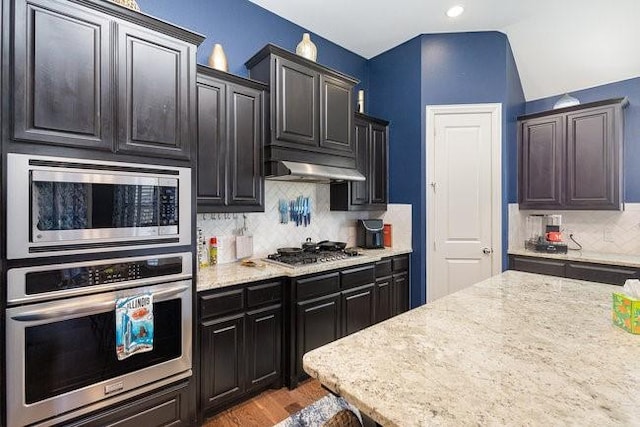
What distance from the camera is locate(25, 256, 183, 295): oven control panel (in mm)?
1393

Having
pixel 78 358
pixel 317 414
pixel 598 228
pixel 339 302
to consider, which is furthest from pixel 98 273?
pixel 598 228

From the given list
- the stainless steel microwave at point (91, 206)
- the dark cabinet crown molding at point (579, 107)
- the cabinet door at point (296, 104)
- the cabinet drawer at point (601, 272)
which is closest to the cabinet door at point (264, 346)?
the stainless steel microwave at point (91, 206)

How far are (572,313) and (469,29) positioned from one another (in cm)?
320

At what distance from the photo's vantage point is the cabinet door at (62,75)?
1.35m

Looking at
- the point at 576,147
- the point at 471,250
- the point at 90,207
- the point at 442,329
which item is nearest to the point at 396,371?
the point at 442,329

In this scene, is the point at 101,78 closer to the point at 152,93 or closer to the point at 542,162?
the point at 152,93

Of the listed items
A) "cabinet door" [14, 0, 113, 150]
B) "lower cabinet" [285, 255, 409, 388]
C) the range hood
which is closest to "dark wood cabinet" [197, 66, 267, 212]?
the range hood

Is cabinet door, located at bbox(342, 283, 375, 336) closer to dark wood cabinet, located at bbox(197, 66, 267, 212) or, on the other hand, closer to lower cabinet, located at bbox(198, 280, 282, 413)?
lower cabinet, located at bbox(198, 280, 282, 413)

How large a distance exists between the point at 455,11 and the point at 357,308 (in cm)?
305

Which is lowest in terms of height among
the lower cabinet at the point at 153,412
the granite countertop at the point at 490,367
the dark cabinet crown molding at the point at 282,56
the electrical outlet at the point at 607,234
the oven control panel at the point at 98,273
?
the lower cabinet at the point at 153,412

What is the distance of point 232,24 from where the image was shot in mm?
2764

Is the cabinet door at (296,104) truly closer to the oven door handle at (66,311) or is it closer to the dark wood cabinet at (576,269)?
the oven door handle at (66,311)

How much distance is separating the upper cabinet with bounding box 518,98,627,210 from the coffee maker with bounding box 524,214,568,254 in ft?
0.78

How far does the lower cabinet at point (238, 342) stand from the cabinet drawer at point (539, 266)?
266cm
